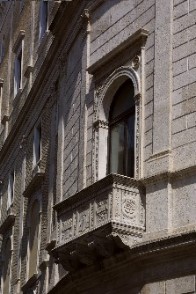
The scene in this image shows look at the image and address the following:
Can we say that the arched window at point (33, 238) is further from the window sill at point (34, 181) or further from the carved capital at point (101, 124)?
the carved capital at point (101, 124)

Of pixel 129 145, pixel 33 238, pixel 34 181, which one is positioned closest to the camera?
pixel 129 145

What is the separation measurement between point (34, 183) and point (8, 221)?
4.04m

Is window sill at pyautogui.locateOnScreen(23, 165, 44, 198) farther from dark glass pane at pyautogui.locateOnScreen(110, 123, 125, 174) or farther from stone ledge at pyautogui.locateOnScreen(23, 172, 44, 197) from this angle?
dark glass pane at pyautogui.locateOnScreen(110, 123, 125, 174)

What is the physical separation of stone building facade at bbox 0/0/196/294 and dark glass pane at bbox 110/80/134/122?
0.06 feet

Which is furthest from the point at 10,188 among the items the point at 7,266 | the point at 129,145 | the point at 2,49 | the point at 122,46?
the point at 122,46

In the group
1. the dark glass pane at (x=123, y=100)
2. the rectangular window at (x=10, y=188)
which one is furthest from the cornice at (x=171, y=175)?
the rectangular window at (x=10, y=188)

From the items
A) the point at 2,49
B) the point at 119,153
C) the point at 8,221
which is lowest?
the point at 119,153

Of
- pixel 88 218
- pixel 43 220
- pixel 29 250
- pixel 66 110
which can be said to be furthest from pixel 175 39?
pixel 29 250

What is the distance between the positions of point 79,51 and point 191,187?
594 cm

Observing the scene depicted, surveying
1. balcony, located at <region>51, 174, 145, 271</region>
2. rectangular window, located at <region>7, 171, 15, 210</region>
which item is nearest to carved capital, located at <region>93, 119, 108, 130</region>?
balcony, located at <region>51, 174, 145, 271</region>

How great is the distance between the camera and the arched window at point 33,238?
23.8 meters

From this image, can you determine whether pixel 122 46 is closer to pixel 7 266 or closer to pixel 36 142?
pixel 36 142

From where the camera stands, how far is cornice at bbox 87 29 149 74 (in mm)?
17156

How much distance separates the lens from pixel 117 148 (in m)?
18.0
